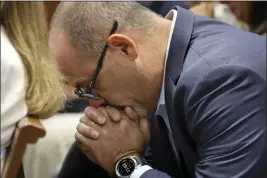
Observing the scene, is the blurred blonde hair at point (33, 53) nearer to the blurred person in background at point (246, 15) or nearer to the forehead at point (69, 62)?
the forehead at point (69, 62)

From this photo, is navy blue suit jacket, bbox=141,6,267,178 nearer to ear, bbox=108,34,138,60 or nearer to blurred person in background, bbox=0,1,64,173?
ear, bbox=108,34,138,60

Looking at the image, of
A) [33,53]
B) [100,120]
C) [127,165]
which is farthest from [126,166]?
[33,53]

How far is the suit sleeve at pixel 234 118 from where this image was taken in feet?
2.91

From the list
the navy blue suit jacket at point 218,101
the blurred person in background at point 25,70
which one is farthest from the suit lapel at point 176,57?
the blurred person in background at point 25,70

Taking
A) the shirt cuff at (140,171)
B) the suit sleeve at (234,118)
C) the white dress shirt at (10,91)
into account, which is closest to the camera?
the white dress shirt at (10,91)

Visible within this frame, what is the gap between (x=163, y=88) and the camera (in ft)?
3.26

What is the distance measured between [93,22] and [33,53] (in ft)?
0.79

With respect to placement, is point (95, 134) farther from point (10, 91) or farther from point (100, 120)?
point (10, 91)

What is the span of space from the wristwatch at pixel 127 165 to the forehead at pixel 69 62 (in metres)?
0.19

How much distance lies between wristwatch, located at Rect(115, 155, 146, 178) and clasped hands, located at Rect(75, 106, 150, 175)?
0.01 metres

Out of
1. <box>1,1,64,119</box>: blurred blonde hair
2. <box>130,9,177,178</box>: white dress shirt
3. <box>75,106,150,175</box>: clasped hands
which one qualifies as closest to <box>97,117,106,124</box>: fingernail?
<box>75,106,150,175</box>: clasped hands

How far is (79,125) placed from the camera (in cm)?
102

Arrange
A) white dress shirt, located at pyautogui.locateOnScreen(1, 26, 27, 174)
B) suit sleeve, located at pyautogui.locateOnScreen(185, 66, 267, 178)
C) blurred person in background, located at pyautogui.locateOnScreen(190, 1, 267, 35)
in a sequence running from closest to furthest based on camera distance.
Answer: white dress shirt, located at pyautogui.locateOnScreen(1, 26, 27, 174), suit sleeve, located at pyautogui.locateOnScreen(185, 66, 267, 178), blurred person in background, located at pyautogui.locateOnScreen(190, 1, 267, 35)

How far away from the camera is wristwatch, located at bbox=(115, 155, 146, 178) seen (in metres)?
1.02
